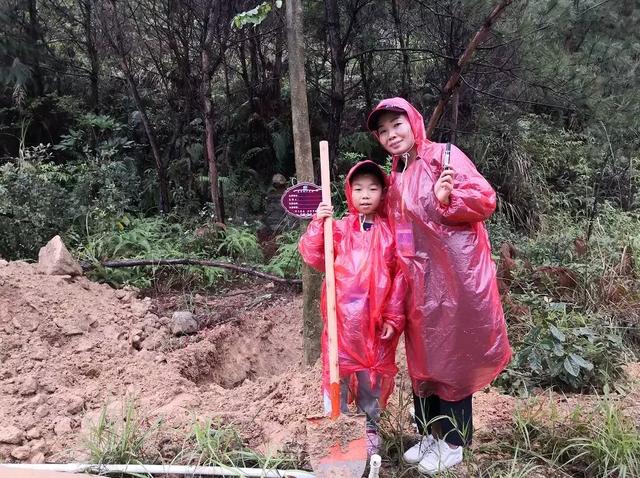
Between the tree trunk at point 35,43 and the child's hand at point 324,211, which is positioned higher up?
the tree trunk at point 35,43

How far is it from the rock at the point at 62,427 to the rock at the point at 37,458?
214mm

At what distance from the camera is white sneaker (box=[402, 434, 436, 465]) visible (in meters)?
2.48

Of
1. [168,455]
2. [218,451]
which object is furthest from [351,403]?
[168,455]

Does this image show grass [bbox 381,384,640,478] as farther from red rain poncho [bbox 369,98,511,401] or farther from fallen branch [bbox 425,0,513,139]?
fallen branch [bbox 425,0,513,139]

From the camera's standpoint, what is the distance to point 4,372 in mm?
3504

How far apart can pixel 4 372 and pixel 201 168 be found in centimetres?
511

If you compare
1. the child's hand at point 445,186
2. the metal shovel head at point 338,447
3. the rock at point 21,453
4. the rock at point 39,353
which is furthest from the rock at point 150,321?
the child's hand at point 445,186

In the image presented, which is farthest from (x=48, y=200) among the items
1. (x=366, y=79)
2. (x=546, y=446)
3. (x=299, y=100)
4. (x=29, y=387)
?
(x=546, y=446)

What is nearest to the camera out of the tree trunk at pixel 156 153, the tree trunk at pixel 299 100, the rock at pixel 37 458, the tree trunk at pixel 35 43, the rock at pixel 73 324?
the rock at pixel 37 458

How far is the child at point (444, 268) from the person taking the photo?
2189mm

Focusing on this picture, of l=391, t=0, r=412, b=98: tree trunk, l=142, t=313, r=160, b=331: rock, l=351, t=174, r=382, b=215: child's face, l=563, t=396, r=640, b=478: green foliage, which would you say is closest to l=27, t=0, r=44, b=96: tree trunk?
l=391, t=0, r=412, b=98: tree trunk

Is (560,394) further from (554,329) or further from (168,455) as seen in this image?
(168,455)

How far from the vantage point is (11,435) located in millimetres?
2834

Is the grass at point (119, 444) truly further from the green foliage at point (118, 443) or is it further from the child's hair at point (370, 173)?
the child's hair at point (370, 173)
